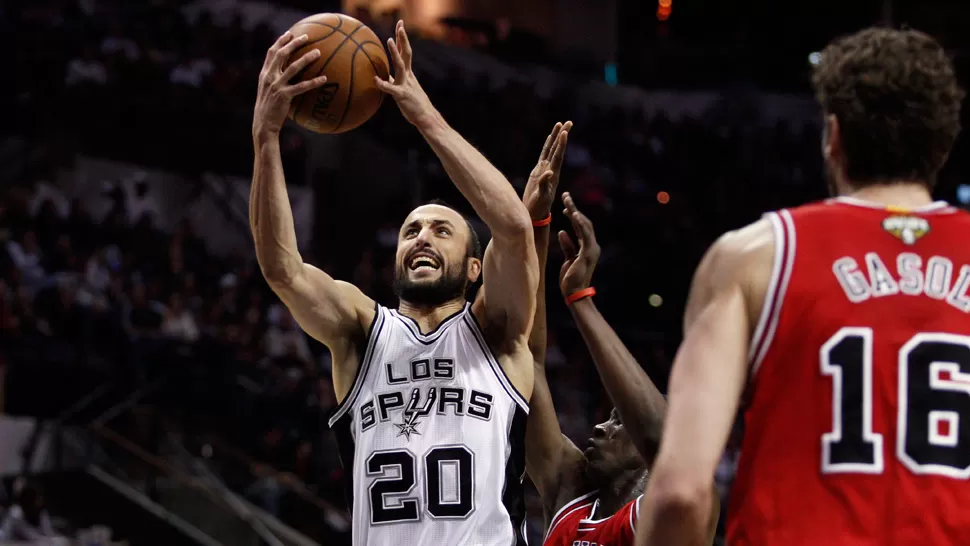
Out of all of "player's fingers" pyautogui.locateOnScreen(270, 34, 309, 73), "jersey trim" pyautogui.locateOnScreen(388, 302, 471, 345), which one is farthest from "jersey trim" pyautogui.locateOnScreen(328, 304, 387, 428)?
"player's fingers" pyautogui.locateOnScreen(270, 34, 309, 73)

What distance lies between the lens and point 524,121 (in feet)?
61.9

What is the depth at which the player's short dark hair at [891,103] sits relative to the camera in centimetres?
233

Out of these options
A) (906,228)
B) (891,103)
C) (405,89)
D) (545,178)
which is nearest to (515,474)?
(545,178)

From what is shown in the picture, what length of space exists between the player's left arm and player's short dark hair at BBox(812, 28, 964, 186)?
259 millimetres

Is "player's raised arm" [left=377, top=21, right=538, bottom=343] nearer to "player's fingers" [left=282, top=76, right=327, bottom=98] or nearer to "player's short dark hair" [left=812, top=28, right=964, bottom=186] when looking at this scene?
"player's fingers" [left=282, top=76, right=327, bottom=98]

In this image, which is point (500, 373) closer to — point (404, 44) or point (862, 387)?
point (404, 44)

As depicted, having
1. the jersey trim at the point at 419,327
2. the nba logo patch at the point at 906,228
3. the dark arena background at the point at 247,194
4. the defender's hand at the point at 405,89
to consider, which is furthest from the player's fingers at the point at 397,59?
the dark arena background at the point at 247,194

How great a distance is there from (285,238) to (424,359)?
68 centimetres

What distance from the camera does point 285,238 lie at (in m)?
4.35

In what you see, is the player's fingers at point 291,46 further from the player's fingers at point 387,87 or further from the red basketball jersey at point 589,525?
the red basketball jersey at point 589,525

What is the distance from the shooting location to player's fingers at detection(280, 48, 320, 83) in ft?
13.7

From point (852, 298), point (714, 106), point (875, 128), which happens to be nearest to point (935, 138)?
point (875, 128)

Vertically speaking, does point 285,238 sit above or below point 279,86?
below

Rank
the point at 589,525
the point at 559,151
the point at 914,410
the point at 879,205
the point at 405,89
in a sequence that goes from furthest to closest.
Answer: the point at 559,151
the point at 589,525
the point at 405,89
the point at 879,205
the point at 914,410
